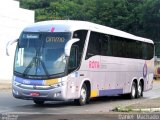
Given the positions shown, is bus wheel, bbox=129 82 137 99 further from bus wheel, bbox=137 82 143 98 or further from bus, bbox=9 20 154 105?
bus, bbox=9 20 154 105

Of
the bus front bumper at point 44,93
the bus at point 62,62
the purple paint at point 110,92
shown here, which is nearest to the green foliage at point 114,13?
the purple paint at point 110,92

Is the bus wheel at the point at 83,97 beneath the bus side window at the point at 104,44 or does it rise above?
beneath

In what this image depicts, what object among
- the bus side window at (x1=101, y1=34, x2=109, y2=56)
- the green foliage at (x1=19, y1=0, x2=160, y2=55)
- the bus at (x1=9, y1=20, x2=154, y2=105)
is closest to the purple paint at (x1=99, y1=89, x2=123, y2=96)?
the bus at (x1=9, y1=20, x2=154, y2=105)

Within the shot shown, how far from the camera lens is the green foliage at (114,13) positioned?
284 feet

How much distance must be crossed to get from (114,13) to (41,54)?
77208 mm

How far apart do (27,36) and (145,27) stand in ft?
230

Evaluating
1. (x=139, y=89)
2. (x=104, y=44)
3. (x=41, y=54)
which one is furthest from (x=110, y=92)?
(x=41, y=54)

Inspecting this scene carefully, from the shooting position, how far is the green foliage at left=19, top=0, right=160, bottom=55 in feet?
284

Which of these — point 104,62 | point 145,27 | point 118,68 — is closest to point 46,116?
point 104,62

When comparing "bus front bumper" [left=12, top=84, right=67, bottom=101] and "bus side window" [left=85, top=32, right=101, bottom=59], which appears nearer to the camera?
"bus front bumper" [left=12, top=84, right=67, bottom=101]

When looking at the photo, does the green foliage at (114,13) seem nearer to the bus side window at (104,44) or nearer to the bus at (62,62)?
the bus side window at (104,44)

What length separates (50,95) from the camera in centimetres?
1808

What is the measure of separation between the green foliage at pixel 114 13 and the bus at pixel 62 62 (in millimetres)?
61899

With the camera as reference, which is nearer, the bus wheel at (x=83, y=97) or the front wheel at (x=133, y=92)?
the bus wheel at (x=83, y=97)
